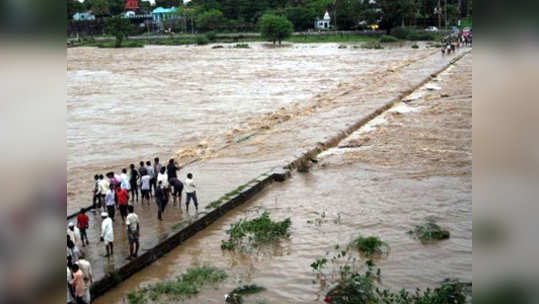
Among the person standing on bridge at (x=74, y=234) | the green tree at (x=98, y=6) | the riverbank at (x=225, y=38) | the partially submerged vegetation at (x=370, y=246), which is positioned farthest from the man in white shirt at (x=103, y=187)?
the green tree at (x=98, y=6)

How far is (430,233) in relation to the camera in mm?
12102

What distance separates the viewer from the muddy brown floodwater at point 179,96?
22.1 m

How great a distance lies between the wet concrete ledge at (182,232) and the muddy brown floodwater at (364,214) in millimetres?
134

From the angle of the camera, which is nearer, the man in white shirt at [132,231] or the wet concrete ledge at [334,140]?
the man in white shirt at [132,231]

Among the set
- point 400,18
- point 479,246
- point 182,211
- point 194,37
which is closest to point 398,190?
point 182,211

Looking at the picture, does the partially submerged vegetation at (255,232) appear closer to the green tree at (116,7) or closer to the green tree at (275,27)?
the green tree at (275,27)

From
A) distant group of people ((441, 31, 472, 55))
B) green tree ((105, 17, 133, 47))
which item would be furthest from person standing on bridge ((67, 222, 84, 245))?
green tree ((105, 17, 133, 47))

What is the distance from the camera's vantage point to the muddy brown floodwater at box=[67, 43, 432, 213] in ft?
72.4

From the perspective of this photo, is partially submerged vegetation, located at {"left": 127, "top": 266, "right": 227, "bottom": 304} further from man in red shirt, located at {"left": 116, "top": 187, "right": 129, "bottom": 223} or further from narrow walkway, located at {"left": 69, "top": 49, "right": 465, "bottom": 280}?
man in red shirt, located at {"left": 116, "top": 187, "right": 129, "bottom": 223}

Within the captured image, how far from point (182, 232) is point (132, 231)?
1.95 metres

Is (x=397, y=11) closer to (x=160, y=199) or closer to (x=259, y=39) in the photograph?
(x=259, y=39)

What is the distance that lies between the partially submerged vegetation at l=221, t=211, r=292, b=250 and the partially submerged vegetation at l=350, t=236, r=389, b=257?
1.67 metres

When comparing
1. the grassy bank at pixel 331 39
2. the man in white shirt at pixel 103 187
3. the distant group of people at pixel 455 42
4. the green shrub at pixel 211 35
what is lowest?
the man in white shirt at pixel 103 187

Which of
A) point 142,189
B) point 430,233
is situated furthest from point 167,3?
point 430,233
